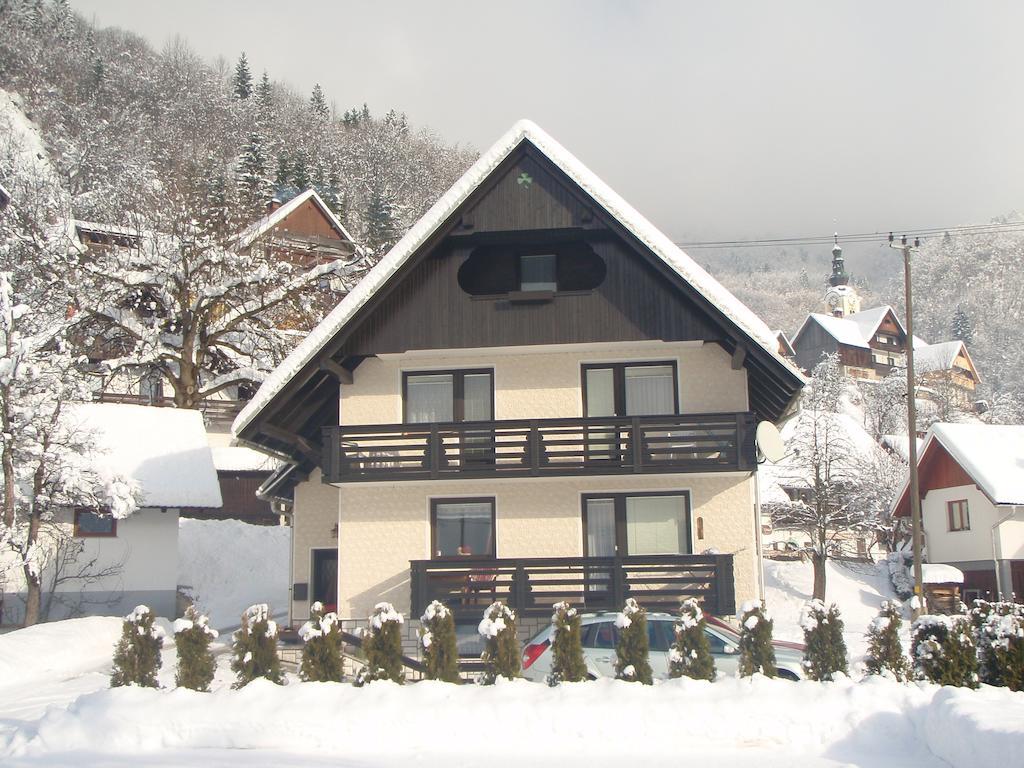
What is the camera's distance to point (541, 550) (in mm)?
19078

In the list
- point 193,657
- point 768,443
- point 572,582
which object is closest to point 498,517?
point 572,582

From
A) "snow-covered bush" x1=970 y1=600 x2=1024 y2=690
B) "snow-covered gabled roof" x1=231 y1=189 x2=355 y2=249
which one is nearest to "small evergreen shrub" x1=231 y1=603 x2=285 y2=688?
"snow-covered bush" x1=970 y1=600 x2=1024 y2=690

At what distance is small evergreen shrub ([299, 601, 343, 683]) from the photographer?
12.0 meters

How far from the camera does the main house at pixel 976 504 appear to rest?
3338cm

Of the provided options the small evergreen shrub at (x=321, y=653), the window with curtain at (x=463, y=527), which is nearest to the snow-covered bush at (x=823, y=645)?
the small evergreen shrub at (x=321, y=653)

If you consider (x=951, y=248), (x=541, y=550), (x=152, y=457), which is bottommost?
(x=541, y=550)

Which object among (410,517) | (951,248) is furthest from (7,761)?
(951,248)

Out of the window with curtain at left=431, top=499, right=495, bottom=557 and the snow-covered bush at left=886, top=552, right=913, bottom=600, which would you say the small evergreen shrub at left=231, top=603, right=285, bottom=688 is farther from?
the snow-covered bush at left=886, top=552, right=913, bottom=600

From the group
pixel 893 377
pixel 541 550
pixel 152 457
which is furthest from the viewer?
pixel 893 377

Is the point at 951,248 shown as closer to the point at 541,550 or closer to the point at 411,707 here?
the point at 541,550

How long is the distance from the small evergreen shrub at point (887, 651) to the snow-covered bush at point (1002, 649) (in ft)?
2.83

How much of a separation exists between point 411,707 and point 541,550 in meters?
8.83

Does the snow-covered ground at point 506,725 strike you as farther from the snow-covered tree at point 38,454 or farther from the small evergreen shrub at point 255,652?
the snow-covered tree at point 38,454

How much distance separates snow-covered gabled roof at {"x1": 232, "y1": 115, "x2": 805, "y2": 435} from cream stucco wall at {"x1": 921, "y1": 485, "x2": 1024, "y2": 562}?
65.8ft
